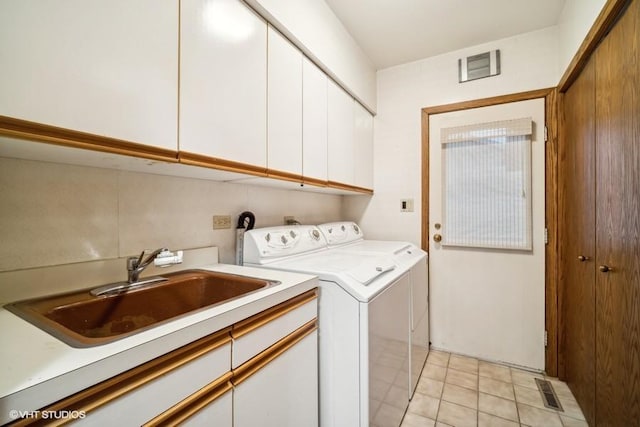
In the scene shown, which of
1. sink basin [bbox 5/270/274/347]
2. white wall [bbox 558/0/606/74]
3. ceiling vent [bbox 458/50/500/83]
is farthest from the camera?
ceiling vent [bbox 458/50/500/83]

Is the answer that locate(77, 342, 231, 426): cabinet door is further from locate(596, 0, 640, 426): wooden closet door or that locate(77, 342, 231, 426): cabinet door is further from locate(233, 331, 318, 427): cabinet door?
locate(596, 0, 640, 426): wooden closet door

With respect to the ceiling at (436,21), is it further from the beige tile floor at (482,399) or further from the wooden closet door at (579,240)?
the beige tile floor at (482,399)

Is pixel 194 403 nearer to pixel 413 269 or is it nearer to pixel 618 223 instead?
pixel 413 269

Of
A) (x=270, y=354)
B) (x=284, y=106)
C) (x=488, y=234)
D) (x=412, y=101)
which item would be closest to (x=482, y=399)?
(x=488, y=234)

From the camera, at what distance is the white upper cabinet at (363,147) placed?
2.40 m

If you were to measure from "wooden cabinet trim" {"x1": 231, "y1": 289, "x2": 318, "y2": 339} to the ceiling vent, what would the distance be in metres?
2.28

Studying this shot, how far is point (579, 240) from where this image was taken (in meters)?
1.71

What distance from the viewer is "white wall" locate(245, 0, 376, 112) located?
144cm

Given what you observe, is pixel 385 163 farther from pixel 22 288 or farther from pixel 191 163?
pixel 22 288

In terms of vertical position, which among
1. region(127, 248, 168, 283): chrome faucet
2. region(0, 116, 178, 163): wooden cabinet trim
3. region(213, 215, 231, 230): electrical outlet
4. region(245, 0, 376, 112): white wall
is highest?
region(245, 0, 376, 112): white wall

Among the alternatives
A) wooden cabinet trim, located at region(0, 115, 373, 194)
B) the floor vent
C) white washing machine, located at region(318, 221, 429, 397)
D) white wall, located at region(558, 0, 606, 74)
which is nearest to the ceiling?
white wall, located at region(558, 0, 606, 74)

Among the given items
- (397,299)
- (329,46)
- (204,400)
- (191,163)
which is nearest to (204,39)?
(191,163)

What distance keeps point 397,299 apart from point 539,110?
6.19ft

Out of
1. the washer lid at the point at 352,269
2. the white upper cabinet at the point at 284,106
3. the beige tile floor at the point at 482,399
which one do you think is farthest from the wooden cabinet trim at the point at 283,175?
the beige tile floor at the point at 482,399
